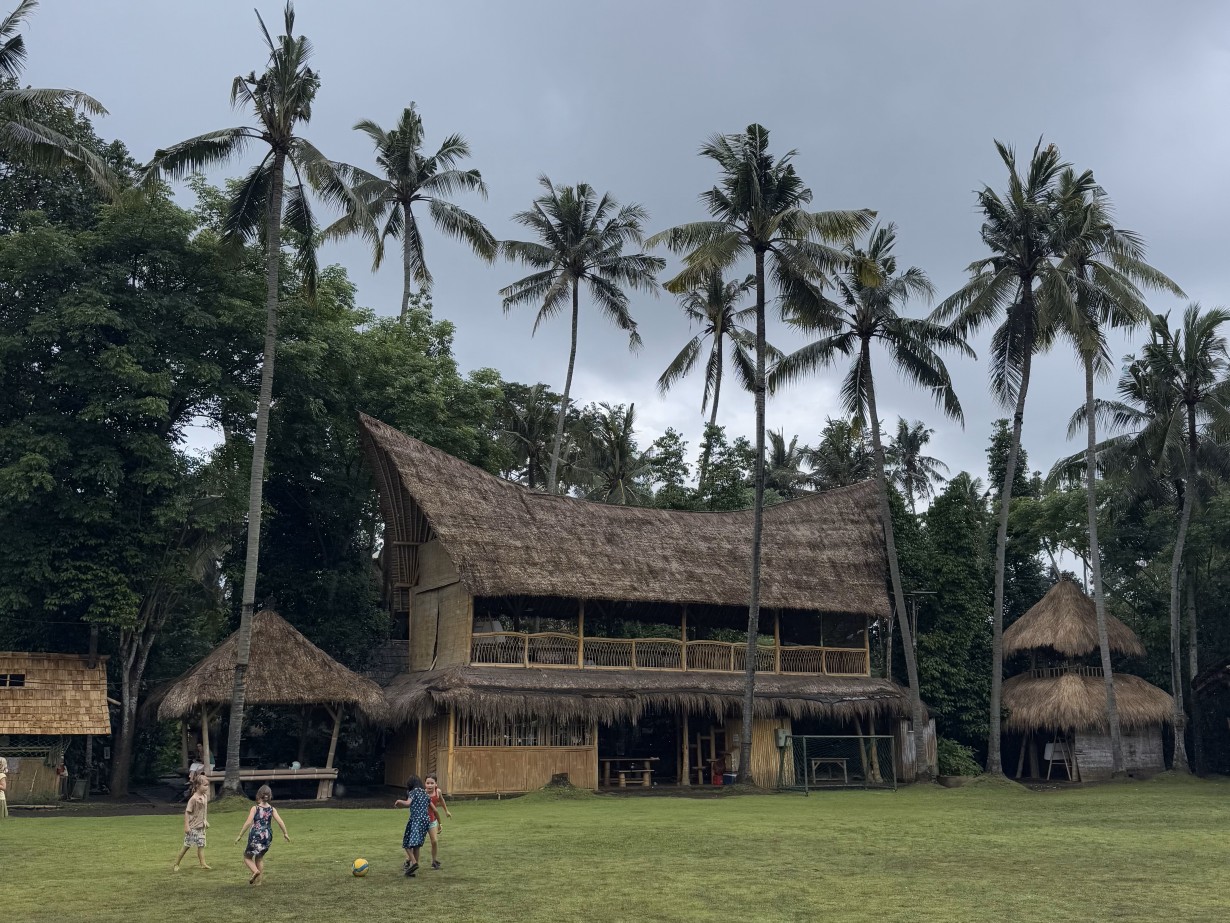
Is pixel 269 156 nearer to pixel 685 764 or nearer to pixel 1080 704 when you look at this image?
pixel 685 764

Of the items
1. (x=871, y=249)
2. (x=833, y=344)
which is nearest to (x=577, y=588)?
(x=833, y=344)

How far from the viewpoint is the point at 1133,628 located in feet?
118

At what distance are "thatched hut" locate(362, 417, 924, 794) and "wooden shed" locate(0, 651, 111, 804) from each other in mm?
6288

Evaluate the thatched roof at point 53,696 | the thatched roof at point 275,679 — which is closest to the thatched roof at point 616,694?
the thatched roof at point 275,679

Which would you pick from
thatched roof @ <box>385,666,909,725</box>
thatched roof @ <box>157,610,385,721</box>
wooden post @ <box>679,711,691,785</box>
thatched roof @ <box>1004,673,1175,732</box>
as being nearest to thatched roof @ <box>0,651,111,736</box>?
thatched roof @ <box>157,610,385,721</box>

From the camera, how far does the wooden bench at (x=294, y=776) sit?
23203mm

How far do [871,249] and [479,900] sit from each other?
23.0 metres

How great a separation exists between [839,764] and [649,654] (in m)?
5.70

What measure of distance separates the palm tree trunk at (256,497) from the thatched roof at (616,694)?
11.7 ft

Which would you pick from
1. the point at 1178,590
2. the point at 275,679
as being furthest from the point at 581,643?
the point at 1178,590

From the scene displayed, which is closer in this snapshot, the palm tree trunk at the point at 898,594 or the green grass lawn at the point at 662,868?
the green grass lawn at the point at 662,868

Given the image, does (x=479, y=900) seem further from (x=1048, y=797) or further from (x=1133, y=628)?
(x=1133, y=628)

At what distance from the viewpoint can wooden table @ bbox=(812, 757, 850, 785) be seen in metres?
28.0

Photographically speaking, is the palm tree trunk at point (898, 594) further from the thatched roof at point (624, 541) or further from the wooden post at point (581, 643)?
the wooden post at point (581, 643)
